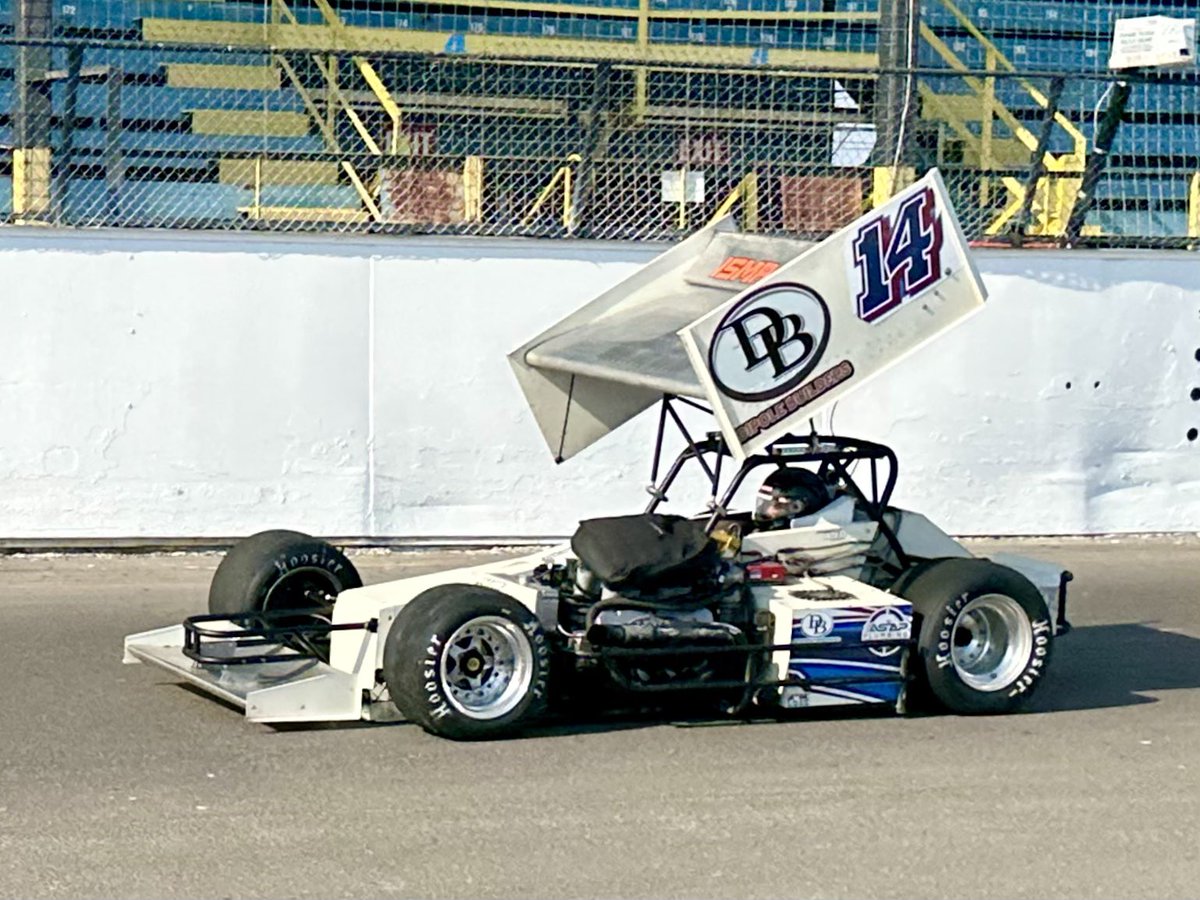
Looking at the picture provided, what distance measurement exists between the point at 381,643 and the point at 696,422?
484 centimetres

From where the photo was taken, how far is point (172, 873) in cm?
497

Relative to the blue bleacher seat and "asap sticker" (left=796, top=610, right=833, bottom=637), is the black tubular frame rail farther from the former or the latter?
the blue bleacher seat

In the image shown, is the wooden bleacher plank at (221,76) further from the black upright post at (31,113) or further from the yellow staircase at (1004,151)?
the yellow staircase at (1004,151)

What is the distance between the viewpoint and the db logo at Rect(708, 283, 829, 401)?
21.2 feet

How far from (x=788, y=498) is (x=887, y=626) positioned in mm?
667

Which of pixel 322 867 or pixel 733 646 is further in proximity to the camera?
pixel 733 646

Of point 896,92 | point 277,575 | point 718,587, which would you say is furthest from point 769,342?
point 896,92

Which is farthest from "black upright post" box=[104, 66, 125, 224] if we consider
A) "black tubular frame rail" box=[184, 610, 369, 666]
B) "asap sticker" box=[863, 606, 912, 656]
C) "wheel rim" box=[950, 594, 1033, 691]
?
"wheel rim" box=[950, 594, 1033, 691]

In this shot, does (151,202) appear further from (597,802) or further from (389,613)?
(597,802)

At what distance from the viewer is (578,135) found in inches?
450

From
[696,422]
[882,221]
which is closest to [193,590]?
[696,422]

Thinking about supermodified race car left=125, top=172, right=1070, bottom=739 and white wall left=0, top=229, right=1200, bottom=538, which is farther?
white wall left=0, top=229, right=1200, bottom=538

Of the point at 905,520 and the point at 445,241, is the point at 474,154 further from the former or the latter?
the point at 905,520

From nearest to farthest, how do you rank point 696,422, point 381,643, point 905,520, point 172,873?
point 172,873 < point 381,643 < point 905,520 < point 696,422
